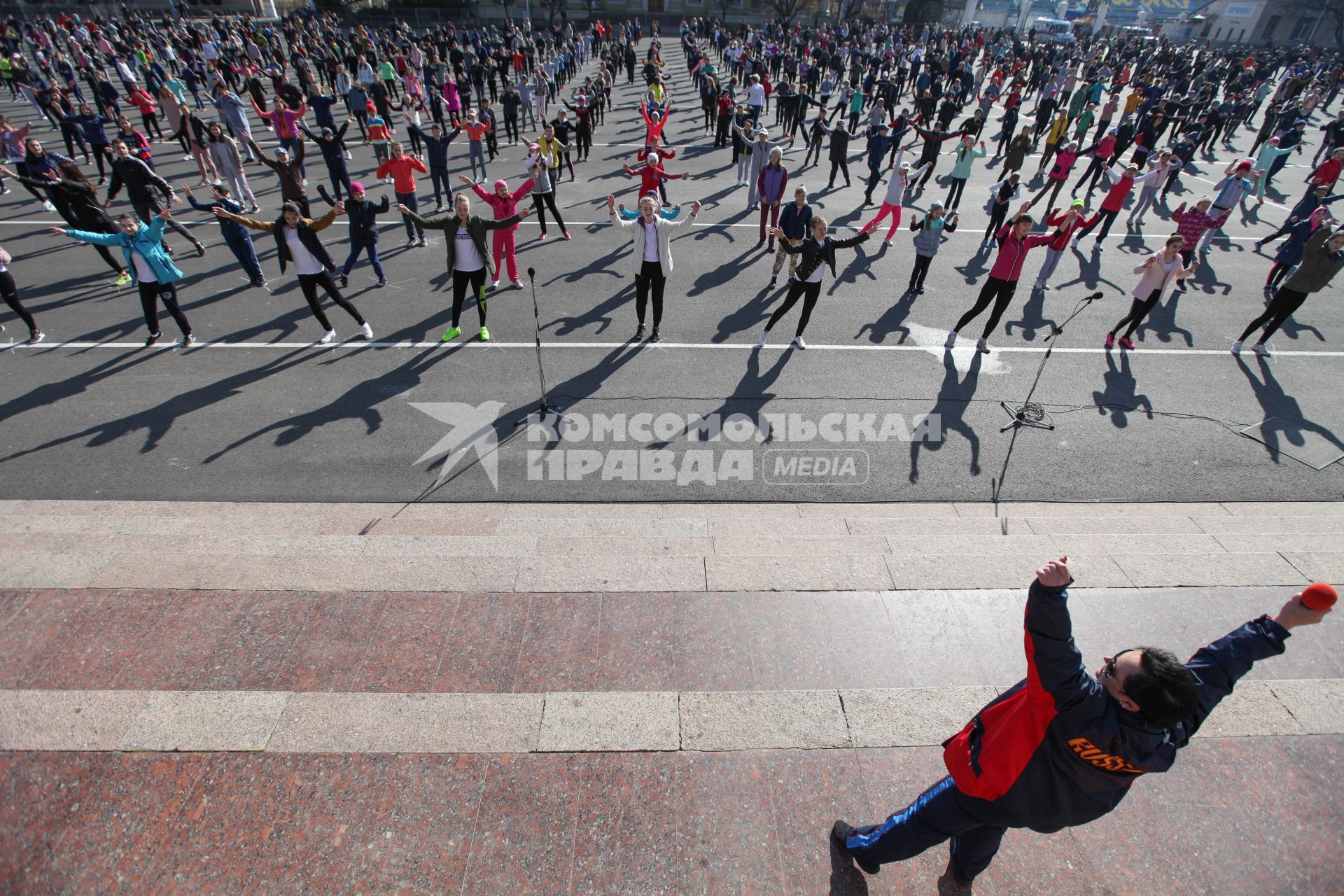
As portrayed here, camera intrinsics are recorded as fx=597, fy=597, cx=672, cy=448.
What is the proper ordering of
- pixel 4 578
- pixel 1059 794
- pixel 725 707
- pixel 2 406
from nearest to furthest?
pixel 1059 794 → pixel 725 707 → pixel 4 578 → pixel 2 406

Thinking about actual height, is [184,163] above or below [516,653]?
above

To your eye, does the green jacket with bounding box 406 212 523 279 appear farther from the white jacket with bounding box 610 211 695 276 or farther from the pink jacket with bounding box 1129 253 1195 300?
the pink jacket with bounding box 1129 253 1195 300

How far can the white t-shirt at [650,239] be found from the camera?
8.38 m

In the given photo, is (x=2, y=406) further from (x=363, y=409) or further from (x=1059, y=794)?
(x=1059, y=794)

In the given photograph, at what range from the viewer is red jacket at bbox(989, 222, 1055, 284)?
8.43 meters

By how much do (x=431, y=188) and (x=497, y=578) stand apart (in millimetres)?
14603

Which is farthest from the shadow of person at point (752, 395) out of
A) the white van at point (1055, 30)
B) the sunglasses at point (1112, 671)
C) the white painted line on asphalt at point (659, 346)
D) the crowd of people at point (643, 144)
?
the white van at point (1055, 30)

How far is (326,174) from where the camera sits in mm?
16875

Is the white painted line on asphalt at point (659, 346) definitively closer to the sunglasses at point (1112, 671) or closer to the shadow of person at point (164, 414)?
the shadow of person at point (164, 414)

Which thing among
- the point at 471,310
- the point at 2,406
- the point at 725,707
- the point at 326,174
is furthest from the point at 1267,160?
the point at 2,406

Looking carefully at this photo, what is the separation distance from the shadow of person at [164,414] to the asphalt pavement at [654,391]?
0.04 m

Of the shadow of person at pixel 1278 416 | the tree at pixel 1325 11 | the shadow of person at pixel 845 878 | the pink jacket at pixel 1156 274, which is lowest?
the shadow of person at pixel 1278 416

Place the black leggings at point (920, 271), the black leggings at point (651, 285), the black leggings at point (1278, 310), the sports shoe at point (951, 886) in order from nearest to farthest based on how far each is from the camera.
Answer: the sports shoe at point (951, 886), the black leggings at point (651, 285), the black leggings at point (1278, 310), the black leggings at point (920, 271)

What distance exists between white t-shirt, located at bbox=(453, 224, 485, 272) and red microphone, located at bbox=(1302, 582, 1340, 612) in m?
8.96
